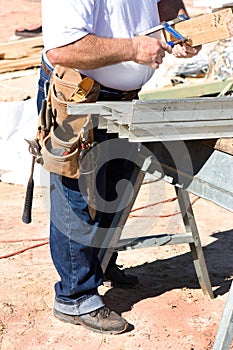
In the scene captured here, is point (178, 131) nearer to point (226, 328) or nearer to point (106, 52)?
point (106, 52)

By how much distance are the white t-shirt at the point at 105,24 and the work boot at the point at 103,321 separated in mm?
1219

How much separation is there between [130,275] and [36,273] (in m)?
0.62

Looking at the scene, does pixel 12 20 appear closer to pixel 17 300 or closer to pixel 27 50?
pixel 27 50

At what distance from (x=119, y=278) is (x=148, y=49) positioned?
1.55m

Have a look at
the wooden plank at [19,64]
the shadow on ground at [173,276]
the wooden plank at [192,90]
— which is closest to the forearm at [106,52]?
the shadow on ground at [173,276]

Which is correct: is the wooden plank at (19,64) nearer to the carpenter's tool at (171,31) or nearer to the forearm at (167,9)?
the forearm at (167,9)

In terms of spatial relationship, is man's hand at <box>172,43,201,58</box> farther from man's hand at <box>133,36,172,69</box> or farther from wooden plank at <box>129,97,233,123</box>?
wooden plank at <box>129,97,233,123</box>

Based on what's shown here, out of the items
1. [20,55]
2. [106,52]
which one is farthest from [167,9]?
[20,55]

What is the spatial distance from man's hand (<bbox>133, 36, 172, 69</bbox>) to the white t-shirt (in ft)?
0.50

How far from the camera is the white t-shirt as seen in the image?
341 centimetres

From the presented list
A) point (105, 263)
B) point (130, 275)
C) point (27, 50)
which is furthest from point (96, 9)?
point (27, 50)

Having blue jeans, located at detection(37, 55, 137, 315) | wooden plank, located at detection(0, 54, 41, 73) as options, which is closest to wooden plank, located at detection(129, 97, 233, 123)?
blue jeans, located at detection(37, 55, 137, 315)

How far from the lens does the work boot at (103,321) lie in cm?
394

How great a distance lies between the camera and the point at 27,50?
11.0 m
